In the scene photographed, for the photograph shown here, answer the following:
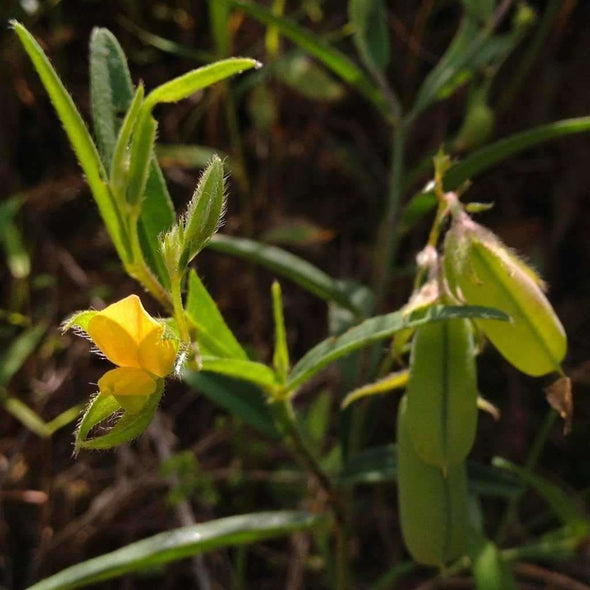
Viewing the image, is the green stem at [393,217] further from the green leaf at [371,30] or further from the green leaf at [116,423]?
the green leaf at [116,423]

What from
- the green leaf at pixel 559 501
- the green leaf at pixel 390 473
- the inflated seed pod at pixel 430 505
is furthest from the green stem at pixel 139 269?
the green leaf at pixel 559 501

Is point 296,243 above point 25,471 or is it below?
above

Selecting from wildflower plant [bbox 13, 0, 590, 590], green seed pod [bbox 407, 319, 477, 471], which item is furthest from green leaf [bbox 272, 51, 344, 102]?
green seed pod [bbox 407, 319, 477, 471]

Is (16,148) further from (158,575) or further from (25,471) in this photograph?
(158,575)

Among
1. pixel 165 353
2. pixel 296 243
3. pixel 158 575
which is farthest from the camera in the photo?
pixel 296 243

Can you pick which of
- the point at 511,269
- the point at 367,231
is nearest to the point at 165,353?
the point at 511,269

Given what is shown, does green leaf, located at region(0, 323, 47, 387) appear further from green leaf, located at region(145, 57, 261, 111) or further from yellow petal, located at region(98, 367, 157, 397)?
yellow petal, located at region(98, 367, 157, 397)
